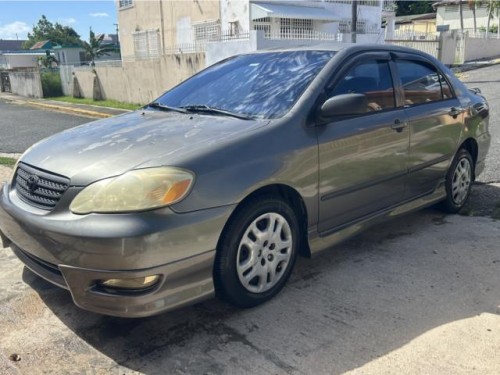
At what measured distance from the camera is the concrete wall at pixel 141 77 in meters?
15.4

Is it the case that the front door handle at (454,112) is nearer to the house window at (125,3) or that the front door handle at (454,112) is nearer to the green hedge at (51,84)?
the green hedge at (51,84)

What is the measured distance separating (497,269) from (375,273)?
0.91 meters

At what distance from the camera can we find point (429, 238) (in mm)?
4184

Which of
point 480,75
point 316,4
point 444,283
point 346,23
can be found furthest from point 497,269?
point 346,23

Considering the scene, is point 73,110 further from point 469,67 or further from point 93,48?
point 93,48

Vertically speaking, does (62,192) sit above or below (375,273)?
above

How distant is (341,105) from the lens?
3213 millimetres

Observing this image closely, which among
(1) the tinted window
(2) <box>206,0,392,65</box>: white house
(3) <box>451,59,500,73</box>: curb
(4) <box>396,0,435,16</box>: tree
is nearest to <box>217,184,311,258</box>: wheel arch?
(1) the tinted window

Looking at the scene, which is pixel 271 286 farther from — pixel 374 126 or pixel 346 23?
pixel 346 23

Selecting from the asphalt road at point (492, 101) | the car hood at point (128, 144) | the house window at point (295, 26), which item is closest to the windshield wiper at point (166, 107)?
the car hood at point (128, 144)

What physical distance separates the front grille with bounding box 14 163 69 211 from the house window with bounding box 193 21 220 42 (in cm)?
1887

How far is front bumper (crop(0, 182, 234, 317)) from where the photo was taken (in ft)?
7.93

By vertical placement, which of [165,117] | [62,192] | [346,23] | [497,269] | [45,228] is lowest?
[497,269]

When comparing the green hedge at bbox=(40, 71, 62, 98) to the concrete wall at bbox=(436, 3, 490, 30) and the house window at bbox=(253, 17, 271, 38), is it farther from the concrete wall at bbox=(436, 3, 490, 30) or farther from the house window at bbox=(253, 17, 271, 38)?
the concrete wall at bbox=(436, 3, 490, 30)
